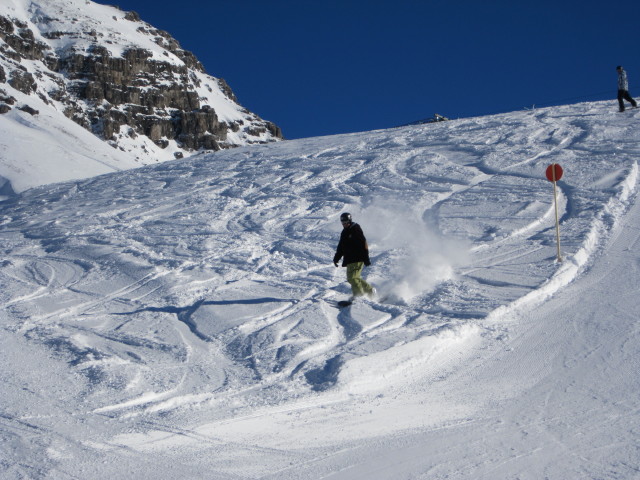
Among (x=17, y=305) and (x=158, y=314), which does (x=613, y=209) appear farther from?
(x=17, y=305)

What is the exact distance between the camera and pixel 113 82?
96438 millimetres

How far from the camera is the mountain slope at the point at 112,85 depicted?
85.6 metres

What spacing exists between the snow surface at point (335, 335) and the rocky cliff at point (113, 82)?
7292cm

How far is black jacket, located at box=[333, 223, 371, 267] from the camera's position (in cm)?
865

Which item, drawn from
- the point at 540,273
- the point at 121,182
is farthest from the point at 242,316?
the point at 121,182

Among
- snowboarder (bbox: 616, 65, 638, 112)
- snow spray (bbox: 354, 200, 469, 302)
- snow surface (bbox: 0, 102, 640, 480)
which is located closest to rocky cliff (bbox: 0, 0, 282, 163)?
snowboarder (bbox: 616, 65, 638, 112)

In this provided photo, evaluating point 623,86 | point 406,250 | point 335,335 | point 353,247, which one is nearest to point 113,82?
point 623,86

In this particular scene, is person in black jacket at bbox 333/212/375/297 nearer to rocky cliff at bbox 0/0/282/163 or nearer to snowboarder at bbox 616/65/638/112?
snowboarder at bbox 616/65/638/112

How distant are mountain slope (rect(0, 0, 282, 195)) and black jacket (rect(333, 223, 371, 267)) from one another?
6550 centimetres

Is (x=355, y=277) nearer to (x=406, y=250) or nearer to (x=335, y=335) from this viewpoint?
(x=335, y=335)

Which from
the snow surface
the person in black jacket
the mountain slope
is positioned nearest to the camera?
the snow surface

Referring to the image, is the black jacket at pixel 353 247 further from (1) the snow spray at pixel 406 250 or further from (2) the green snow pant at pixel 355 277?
(1) the snow spray at pixel 406 250

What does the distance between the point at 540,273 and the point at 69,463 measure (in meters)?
7.18

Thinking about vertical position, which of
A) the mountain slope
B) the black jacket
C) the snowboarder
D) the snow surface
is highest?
the mountain slope
